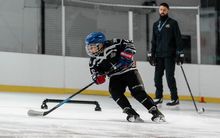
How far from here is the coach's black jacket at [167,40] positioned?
5.82m

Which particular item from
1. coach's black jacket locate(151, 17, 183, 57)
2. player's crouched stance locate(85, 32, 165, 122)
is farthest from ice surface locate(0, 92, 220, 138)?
coach's black jacket locate(151, 17, 183, 57)

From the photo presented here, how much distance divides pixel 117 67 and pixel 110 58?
0.09 metres

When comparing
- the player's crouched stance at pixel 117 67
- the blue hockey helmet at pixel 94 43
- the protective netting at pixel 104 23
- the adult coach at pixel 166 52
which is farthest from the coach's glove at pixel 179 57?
the protective netting at pixel 104 23

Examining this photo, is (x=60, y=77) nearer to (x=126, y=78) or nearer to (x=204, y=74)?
(x=204, y=74)

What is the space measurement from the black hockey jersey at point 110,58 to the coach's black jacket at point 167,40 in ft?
5.98

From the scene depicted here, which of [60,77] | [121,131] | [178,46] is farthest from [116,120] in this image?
[60,77]

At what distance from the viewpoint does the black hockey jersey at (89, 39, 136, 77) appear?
4.02m

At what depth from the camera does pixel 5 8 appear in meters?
8.00

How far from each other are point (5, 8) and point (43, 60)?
Result: 1063 millimetres

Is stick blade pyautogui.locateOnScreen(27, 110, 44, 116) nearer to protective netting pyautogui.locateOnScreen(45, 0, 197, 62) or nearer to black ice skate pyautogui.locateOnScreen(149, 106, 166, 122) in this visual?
black ice skate pyautogui.locateOnScreen(149, 106, 166, 122)

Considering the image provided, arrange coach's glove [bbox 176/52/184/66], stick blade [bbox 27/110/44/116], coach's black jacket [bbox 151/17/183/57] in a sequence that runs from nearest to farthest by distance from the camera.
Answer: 1. stick blade [bbox 27/110/44/116]
2. coach's glove [bbox 176/52/184/66]
3. coach's black jacket [bbox 151/17/183/57]

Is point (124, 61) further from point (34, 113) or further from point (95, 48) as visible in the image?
point (34, 113)

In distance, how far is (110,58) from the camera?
403 centimetres

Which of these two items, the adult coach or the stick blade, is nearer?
the stick blade
